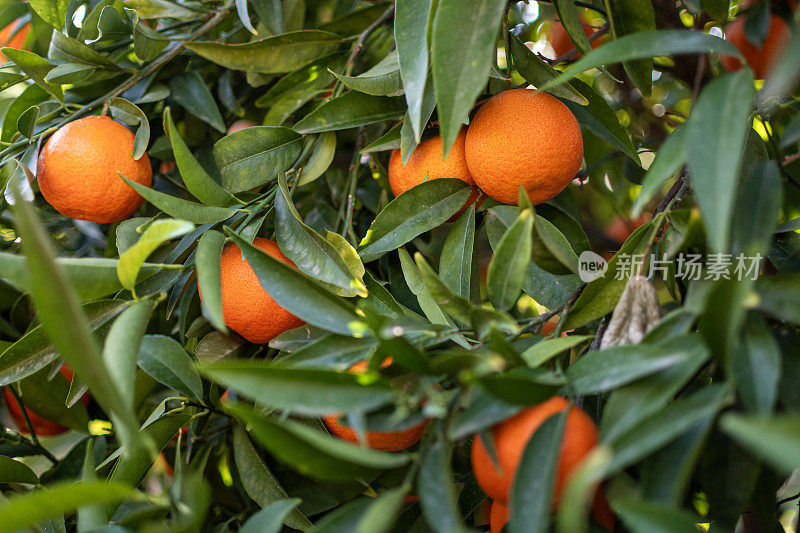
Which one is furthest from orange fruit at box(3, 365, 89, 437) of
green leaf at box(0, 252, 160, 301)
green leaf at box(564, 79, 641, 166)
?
green leaf at box(564, 79, 641, 166)

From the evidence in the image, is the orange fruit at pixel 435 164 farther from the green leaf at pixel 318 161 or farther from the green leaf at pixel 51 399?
the green leaf at pixel 51 399

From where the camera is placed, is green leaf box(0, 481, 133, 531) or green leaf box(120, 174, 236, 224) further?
green leaf box(120, 174, 236, 224)

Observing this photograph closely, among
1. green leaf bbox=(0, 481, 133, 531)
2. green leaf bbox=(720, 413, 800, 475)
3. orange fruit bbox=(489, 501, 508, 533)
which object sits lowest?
orange fruit bbox=(489, 501, 508, 533)

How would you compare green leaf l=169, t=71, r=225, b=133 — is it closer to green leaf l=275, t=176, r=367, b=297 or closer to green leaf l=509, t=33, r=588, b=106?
green leaf l=275, t=176, r=367, b=297

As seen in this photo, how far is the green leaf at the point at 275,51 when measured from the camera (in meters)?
0.79

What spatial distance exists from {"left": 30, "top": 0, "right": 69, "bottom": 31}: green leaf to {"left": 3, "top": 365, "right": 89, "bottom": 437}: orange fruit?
481 millimetres

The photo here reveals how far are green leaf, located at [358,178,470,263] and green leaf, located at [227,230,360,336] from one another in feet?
0.44

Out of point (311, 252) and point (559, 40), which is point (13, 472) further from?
point (559, 40)

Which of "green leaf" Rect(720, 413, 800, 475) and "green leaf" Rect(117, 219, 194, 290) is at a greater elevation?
"green leaf" Rect(117, 219, 194, 290)

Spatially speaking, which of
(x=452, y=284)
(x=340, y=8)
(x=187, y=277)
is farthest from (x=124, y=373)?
(x=340, y=8)

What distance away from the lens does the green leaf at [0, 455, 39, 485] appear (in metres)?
0.70

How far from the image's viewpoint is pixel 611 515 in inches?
21.2

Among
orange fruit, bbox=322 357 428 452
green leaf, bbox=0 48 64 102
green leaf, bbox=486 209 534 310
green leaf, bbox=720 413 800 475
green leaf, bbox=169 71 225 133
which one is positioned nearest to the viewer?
green leaf, bbox=720 413 800 475

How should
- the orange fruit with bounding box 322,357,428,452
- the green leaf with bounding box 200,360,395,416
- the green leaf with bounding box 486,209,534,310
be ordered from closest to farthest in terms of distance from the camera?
Result: the green leaf with bounding box 200,360,395,416 < the green leaf with bounding box 486,209,534,310 < the orange fruit with bounding box 322,357,428,452
